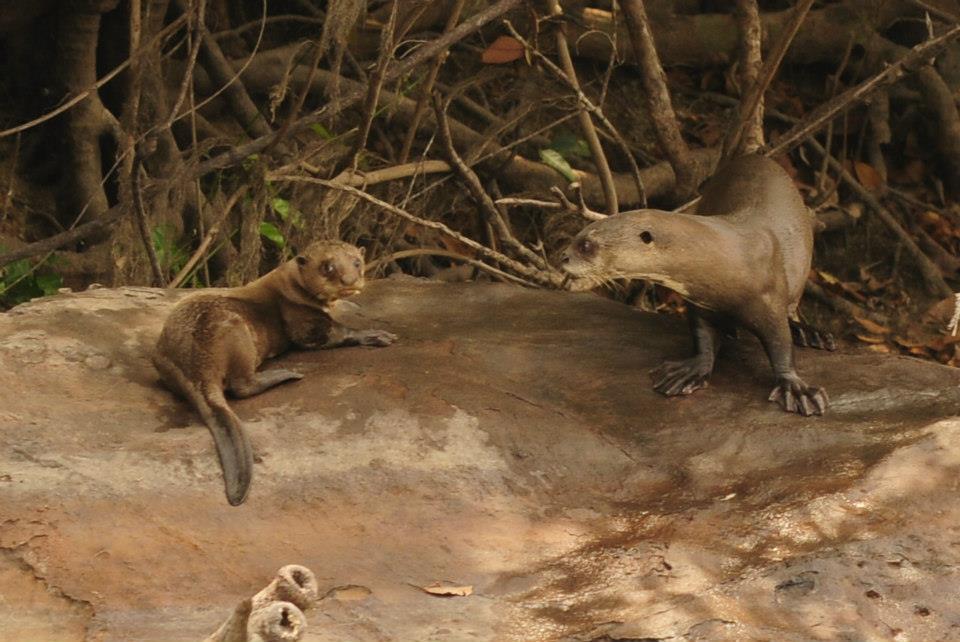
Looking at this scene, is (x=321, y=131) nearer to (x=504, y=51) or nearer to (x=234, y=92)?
(x=234, y=92)

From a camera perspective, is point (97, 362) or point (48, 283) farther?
point (48, 283)

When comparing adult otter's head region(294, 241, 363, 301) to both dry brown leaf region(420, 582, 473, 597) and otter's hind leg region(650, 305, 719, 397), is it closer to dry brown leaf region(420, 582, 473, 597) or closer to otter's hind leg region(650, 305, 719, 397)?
otter's hind leg region(650, 305, 719, 397)

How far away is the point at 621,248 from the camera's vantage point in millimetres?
3676

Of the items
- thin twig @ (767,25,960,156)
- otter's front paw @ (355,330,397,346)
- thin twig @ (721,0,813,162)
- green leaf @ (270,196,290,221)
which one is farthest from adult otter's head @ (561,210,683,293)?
green leaf @ (270,196,290,221)

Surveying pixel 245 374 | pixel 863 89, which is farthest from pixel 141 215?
pixel 863 89

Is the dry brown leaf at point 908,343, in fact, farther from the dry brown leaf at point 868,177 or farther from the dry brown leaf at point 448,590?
the dry brown leaf at point 448,590

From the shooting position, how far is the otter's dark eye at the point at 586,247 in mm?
3684

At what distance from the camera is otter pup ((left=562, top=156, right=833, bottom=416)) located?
3.68 meters

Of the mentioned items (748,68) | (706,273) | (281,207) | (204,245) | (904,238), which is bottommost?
(904,238)

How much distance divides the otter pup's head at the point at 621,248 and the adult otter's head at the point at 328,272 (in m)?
0.62

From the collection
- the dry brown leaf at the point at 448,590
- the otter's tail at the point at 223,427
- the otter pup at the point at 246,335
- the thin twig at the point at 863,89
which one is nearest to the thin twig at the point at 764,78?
the thin twig at the point at 863,89

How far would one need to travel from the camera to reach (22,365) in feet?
11.2

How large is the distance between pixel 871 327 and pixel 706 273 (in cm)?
298

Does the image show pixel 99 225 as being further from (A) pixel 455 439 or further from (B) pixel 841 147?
(B) pixel 841 147
